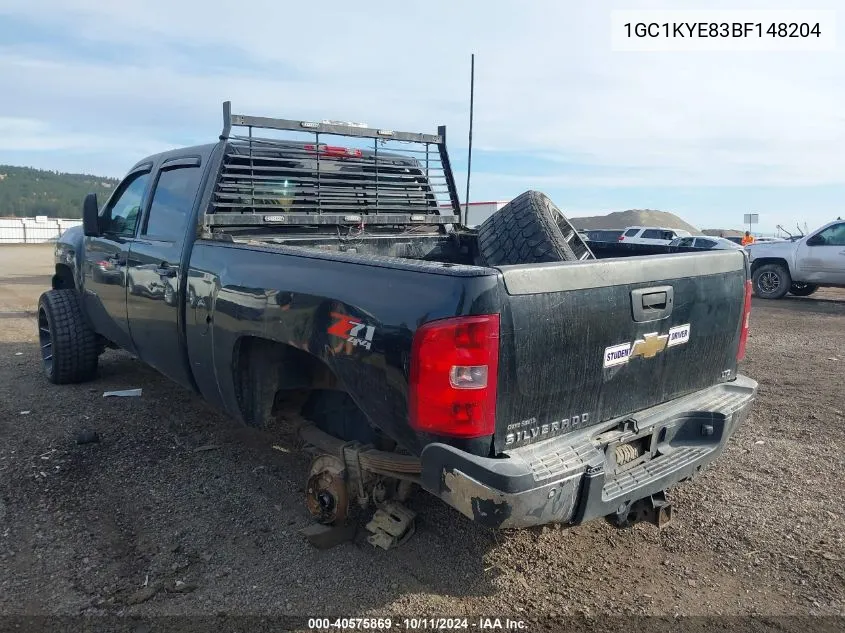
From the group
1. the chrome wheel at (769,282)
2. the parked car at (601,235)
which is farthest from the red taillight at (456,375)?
the parked car at (601,235)

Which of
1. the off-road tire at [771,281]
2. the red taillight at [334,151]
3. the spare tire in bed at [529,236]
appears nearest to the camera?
the spare tire in bed at [529,236]

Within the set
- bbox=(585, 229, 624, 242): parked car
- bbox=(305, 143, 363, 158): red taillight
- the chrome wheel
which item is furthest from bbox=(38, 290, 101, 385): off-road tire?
bbox=(585, 229, 624, 242): parked car

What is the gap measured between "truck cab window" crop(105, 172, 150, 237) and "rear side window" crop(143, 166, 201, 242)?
252 mm

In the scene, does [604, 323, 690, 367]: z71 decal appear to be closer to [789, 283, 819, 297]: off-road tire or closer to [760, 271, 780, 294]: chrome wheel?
[760, 271, 780, 294]: chrome wheel

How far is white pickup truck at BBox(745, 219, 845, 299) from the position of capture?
12.2 meters

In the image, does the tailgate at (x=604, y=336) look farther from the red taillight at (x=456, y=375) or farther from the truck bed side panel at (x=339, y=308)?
the truck bed side panel at (x=339, y=308)

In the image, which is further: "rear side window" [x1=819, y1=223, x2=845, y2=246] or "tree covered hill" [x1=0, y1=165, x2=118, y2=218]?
"tree covered hill" [x1=0, y1=165, x2=118, y2=218]

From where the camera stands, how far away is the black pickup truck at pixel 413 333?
7.64 ft

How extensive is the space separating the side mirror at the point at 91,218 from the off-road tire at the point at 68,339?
971 mm

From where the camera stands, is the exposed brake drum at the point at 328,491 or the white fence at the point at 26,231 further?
the white fence at the point at 26,231

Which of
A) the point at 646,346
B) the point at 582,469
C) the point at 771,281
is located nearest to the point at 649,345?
the point at 646,346

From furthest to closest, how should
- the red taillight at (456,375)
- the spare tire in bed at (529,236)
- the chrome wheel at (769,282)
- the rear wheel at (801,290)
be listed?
the rear wheel at (801,290) < the chrome wheel at (769,282) < the spare tire in bed at (529,236) < the red taillight at (456,375)

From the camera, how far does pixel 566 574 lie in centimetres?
299

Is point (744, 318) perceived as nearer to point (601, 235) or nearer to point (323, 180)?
point (323, 180)
